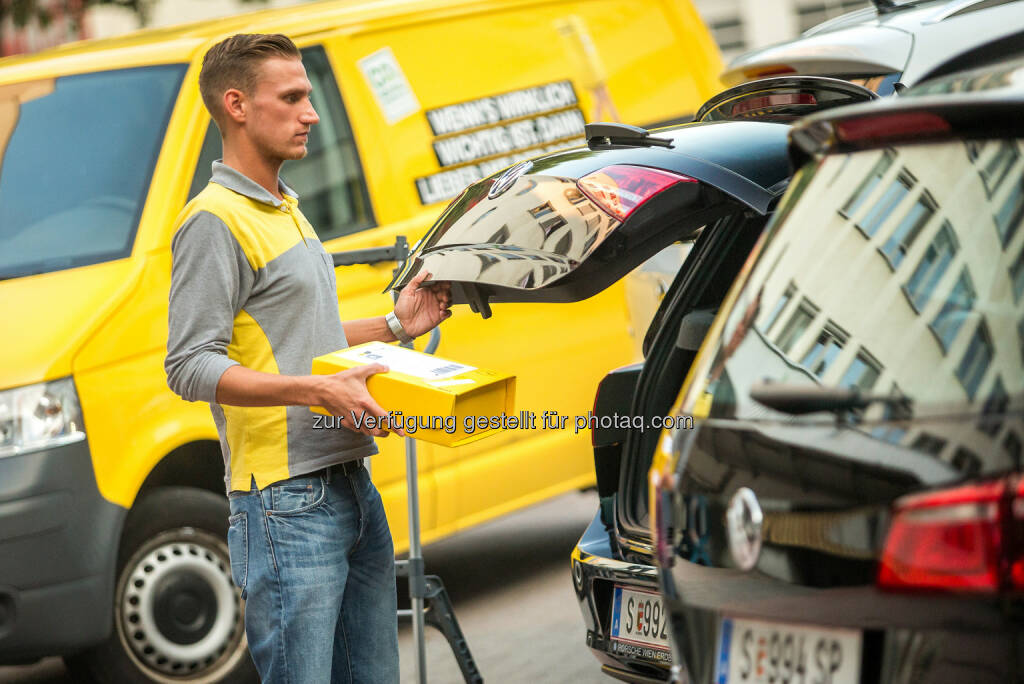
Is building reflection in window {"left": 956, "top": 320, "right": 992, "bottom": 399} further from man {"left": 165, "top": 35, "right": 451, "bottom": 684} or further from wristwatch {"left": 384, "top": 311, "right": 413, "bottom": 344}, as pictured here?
wristwatch {"left": 384, "top": 311, "right": 413, "bottom": 344}

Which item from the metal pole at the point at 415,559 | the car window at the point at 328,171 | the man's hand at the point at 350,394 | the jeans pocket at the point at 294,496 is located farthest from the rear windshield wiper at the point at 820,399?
the car window at the point at 328,171

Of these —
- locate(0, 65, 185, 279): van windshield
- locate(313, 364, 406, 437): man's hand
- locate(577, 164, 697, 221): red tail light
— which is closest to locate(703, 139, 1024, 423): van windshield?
locate(577, 164, 697, 221): red tail light

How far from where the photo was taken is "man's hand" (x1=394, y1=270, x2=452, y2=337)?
3.67 m

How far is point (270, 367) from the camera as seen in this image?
10.7 feet

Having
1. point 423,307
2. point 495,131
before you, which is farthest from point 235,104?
point 495,131

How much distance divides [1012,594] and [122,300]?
134 inches

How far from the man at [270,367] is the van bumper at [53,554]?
142 centimetres

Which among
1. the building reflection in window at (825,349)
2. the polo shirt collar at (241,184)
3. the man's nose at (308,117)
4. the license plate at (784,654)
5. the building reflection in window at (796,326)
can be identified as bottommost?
the license plate at (784,654)

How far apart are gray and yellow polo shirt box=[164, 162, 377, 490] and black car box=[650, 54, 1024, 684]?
95 centimetres

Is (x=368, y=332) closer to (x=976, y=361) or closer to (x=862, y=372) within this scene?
(x=862, y=372)

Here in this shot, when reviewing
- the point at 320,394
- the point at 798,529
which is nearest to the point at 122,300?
the point at 320,394

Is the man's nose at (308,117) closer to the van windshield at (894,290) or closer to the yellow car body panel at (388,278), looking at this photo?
the van windshield at (894,290)

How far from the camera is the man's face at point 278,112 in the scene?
3312mm

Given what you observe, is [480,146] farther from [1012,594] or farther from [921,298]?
[1012,594]
